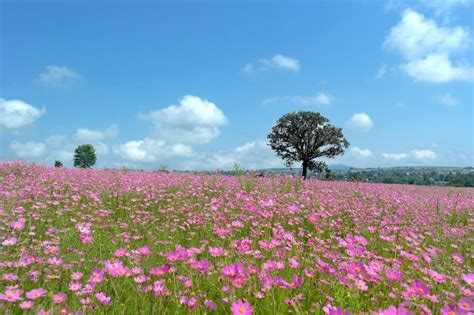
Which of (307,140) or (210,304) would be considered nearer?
(210,304)

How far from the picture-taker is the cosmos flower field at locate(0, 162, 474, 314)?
2332mm

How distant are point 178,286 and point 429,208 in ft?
25.4

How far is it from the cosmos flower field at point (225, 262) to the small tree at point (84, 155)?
77.3 m

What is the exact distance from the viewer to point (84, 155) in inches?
3125

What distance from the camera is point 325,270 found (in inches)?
101

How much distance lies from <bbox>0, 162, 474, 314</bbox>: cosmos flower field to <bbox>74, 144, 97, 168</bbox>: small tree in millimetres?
77327

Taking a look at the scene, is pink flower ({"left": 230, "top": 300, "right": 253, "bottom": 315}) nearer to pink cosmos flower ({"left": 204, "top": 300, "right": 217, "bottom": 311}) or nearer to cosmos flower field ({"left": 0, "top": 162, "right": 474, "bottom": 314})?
cosmos flower field ({"left": 0, "top": 162, "right": 474, "bottom": 314})

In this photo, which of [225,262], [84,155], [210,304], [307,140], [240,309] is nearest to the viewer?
[240,309]

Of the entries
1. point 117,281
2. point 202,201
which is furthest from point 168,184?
point 117,281

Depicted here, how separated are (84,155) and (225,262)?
84.0m

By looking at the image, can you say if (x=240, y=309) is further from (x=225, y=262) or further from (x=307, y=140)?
(x=307, y=140)

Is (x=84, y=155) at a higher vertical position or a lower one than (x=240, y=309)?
higher

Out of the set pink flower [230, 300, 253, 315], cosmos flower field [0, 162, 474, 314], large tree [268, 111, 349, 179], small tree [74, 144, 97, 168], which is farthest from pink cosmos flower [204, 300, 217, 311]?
small tree [74, 144, 97, 168]

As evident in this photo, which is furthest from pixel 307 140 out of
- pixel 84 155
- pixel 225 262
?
pixel 84 155
